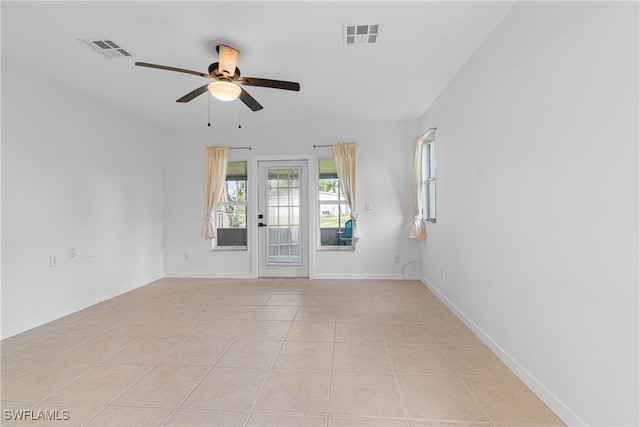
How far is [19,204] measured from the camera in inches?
117

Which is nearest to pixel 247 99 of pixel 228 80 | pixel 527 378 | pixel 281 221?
pixel 228 80

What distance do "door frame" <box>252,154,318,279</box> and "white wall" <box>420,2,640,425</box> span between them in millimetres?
2797

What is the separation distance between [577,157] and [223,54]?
2.57 meters

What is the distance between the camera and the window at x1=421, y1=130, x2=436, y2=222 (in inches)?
175

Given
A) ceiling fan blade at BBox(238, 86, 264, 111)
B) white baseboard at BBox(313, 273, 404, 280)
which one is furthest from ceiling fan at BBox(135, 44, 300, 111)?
white baseboard at BBox(313, 273, 404, 280)

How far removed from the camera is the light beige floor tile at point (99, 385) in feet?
6.19

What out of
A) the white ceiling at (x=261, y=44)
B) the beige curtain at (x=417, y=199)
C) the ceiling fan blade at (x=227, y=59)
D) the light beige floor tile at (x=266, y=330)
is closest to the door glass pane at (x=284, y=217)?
the white ceiling at (x=261, y=44)

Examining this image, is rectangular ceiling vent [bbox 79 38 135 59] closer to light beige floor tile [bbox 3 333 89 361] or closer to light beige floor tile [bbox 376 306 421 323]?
light beige floor tile [bbox 3 333 89 361]

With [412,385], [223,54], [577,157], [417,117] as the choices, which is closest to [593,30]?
[577,157]

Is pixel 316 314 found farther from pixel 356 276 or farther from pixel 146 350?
pixel 356 276

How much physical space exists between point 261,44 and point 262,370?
2666mm

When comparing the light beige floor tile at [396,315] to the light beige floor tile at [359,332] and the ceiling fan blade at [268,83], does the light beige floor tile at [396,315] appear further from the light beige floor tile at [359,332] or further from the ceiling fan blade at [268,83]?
the ceiling fan blade at [268,83]

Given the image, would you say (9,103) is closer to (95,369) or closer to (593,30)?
(95,369)

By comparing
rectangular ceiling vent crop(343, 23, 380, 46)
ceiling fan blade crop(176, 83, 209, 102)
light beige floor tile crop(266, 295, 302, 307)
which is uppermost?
rectangular ceiling vent crop(343, 23, 380, 46)
